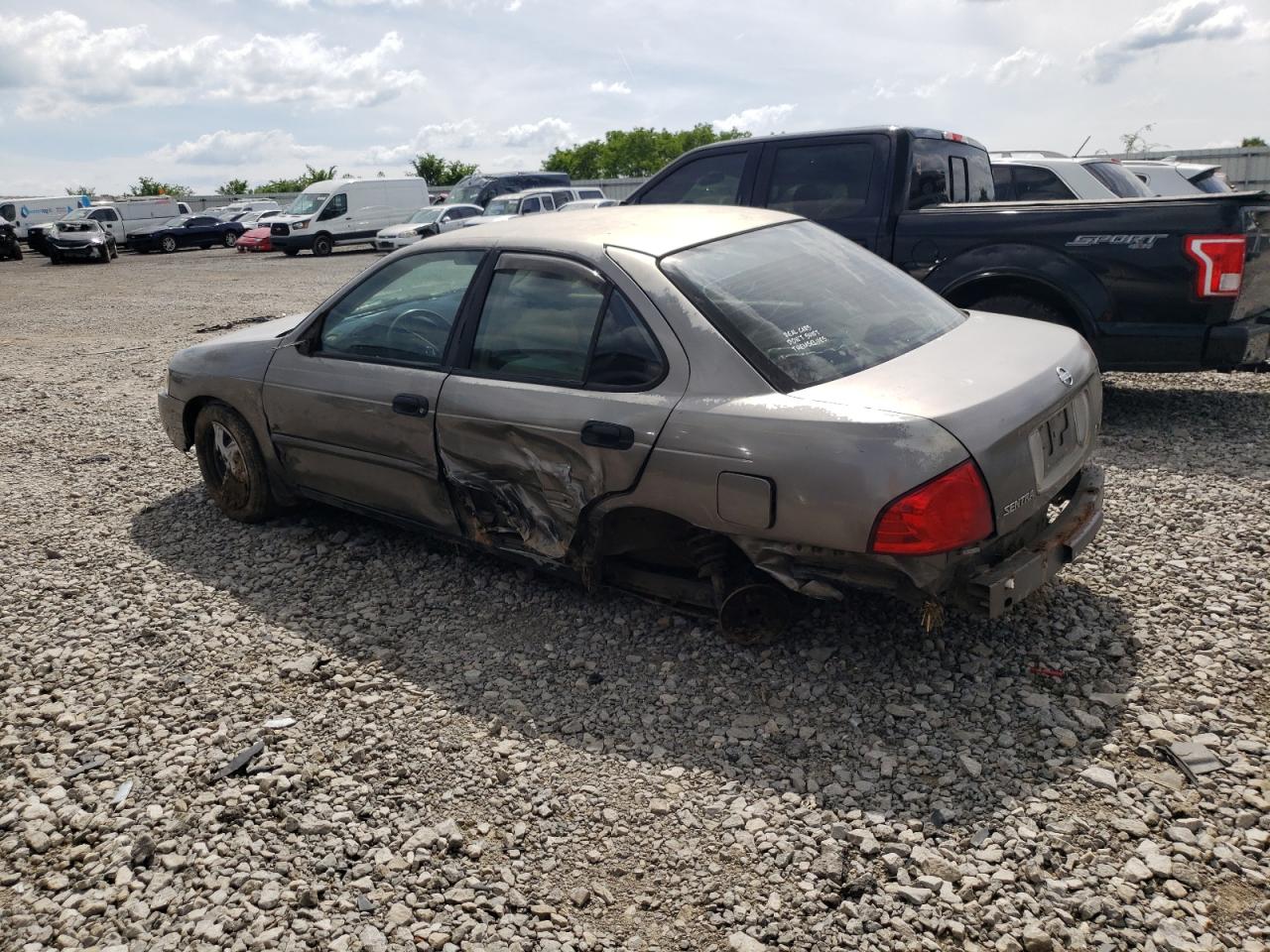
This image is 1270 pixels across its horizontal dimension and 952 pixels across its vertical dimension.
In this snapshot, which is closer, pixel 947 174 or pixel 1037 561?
pixel 1037 561

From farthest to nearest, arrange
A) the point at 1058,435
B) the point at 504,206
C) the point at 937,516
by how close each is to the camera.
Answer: the point at 504,206, the point at 1058,435, the point at 937,516

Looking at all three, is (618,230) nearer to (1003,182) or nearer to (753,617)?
(753,617)

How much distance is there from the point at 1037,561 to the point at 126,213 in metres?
39.7

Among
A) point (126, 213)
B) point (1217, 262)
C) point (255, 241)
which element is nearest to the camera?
point (1217, 262)

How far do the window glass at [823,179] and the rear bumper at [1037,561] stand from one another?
3661mm

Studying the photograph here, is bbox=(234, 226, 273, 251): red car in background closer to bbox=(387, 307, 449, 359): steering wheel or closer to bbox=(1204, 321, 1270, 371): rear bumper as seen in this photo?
bbox=(387, 307, 449, 359): steering wheel

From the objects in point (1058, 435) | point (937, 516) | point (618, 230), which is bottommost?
point (937, 516)

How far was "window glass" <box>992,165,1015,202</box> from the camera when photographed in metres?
9.66

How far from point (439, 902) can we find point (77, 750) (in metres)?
1.57

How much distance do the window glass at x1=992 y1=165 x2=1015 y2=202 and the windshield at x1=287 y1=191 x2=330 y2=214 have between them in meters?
23.9

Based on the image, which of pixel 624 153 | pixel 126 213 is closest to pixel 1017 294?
pixel 126 213

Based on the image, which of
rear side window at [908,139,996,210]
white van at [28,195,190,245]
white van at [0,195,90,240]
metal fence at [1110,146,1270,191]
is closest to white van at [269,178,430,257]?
white van at [28,195,190,245]

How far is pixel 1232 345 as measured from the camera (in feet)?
18.0

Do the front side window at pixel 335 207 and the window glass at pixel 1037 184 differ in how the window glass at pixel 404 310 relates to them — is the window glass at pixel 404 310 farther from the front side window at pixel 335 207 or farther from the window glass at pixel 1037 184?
the front side window at pixel 335 207
